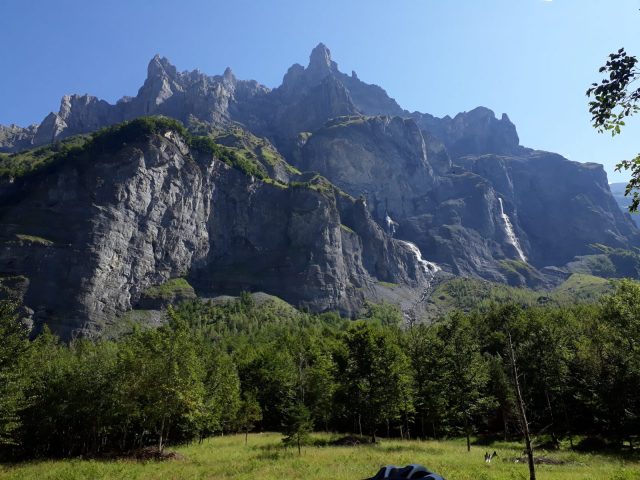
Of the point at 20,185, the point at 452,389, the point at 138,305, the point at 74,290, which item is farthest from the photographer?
the point at 20,185

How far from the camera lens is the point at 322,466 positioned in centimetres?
3031

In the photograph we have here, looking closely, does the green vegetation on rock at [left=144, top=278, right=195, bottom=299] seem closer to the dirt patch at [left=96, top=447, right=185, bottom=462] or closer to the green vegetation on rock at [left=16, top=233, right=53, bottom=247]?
the green vegetation on rock at [left=16, top=233, right=53, bottom=247]

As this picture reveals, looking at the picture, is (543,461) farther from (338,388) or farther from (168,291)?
(168,291)

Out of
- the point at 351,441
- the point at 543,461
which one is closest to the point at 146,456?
the point at 351,441

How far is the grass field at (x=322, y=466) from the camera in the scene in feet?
86.2

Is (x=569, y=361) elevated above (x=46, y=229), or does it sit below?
below

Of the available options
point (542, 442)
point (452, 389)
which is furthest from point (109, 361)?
point (542, 442)

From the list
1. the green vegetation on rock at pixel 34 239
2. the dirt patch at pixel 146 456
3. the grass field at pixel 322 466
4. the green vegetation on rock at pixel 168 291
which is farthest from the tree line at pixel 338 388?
the green vegetation on rock at pixel 34 239

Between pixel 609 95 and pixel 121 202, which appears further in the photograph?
pixel 121 202

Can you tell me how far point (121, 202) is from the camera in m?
191

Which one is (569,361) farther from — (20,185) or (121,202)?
(20,185)

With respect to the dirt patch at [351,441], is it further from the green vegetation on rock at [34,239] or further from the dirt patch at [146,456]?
the green vegetation on rock at [34,239]

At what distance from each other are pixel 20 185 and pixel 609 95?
238132mm

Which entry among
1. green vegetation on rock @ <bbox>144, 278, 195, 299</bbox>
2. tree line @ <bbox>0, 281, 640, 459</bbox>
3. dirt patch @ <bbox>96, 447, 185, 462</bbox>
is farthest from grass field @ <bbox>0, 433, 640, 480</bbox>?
green vegetation on rock @ <bbox>144, 278, 195, 299</bbox>
